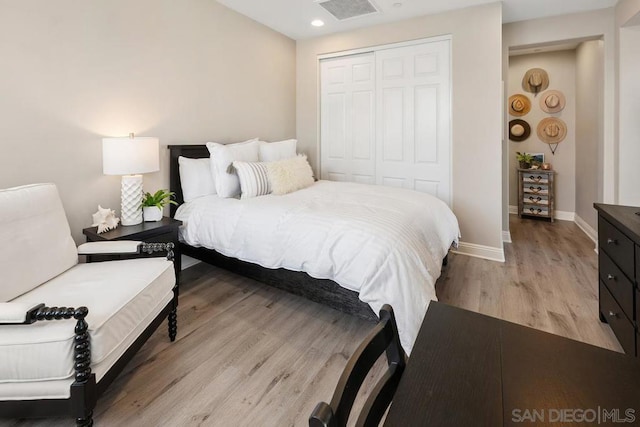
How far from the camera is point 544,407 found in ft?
2.05

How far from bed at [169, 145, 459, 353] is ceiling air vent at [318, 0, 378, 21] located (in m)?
1.98

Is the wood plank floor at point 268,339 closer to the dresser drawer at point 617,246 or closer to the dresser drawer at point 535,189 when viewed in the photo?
the dresser drawer at point 617,246

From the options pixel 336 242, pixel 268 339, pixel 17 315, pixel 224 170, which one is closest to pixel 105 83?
pixel 224 170

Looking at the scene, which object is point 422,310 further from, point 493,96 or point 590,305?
point 493,96

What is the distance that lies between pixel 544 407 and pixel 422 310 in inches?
50.1

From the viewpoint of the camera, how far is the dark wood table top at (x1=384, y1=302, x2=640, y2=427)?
0.61 m

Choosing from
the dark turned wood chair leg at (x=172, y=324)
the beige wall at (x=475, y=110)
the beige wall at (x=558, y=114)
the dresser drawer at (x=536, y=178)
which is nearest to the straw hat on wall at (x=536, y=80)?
the beige wall at (x=558, y=114)

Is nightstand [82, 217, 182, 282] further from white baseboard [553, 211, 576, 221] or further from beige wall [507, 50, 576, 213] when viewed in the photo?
white baseboard [553, 211, 576, 221]

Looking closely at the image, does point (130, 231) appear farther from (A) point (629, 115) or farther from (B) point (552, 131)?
(B) point (552, 131)

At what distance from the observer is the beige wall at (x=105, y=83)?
2.19 metres

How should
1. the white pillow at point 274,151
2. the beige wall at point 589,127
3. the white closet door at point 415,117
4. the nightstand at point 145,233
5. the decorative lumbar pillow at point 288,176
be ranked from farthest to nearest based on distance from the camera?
1. the beige wall at point 589,127
2. the white closet door at point 415,117
3. the white pillow at point 274,151
4. the decorative lumbar pillow at point 288,176
5. the nightstand at point 145,233

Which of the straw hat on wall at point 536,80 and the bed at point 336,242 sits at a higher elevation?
the straw hat on wall at point 536,80

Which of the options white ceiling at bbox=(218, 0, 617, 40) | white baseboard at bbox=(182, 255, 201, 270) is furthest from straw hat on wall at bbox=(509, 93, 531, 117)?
white baseboard at bbox=(182, 255, 201, 270)

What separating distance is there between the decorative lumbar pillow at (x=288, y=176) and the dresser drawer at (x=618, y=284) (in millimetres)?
2417
